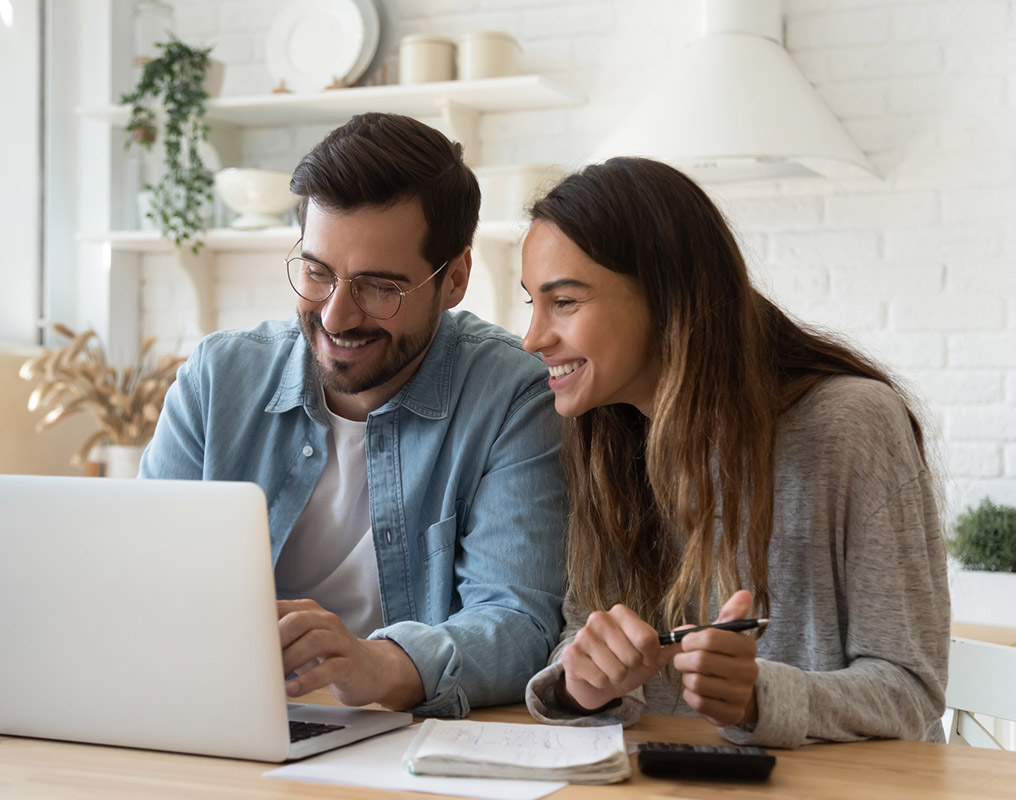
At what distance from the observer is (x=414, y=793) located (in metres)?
0.88

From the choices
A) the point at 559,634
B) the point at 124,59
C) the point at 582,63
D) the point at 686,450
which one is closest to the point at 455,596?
the point at 559,634

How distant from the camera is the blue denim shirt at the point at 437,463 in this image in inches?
52.4

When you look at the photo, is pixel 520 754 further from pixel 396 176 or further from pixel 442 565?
pixel 396 176

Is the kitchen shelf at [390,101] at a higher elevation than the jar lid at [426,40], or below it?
below

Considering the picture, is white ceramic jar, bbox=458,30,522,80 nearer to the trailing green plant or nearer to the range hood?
the range hood

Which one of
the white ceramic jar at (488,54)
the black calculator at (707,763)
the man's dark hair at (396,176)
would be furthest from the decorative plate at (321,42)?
the black calculator at (707,763)

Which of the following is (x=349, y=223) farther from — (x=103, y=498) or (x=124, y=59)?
(x=124, y=59)

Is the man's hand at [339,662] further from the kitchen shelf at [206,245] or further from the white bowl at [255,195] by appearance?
the white bowl at [255,195]

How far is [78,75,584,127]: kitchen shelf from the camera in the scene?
9.64 ft

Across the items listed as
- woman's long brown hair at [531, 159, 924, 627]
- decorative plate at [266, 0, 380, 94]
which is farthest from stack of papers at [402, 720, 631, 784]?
decorative plate at [266, 0, 380, 94]

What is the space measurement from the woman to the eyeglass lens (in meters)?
0.21

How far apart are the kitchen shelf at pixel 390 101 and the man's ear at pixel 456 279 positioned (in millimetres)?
1362

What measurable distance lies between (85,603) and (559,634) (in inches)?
21.6

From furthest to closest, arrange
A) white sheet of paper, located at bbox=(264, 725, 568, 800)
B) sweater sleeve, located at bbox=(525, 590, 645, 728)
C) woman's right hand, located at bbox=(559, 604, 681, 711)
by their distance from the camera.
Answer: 1. sweater sleeve, located at bbox=(525, 590, 645, 728)
2. woman's right hand, located at bbox=(559, 604, 681, 711)
3. white sheet of paper, located at bbox=(264, 725, 568, 800)
